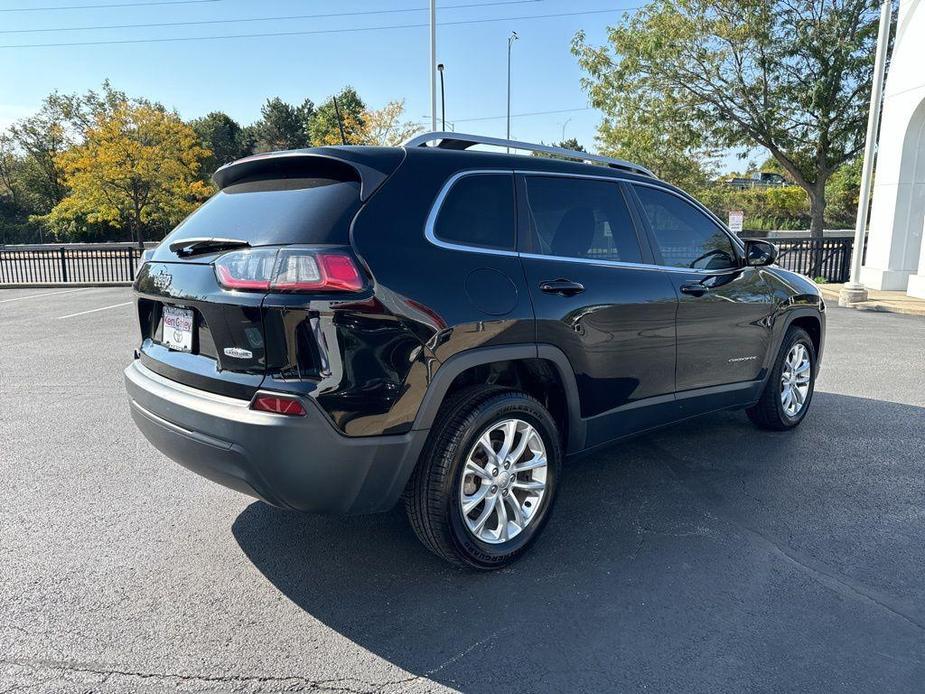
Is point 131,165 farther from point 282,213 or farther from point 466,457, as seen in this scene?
point 466,457

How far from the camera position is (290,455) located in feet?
8.52

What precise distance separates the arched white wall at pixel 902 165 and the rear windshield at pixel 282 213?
573 inches

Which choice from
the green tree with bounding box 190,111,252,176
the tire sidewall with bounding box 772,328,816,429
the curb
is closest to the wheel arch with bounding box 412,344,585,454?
the tire sidewall with bounding box 772,328,816,429

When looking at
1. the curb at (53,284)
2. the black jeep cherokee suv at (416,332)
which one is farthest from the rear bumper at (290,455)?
the curb at (53,284)

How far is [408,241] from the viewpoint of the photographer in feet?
9.21

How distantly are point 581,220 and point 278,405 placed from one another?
190cm

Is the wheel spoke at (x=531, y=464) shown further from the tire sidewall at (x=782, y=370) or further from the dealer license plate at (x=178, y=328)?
the tire sidewall at (x=782, y=370)

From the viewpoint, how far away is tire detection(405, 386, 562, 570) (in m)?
2.92

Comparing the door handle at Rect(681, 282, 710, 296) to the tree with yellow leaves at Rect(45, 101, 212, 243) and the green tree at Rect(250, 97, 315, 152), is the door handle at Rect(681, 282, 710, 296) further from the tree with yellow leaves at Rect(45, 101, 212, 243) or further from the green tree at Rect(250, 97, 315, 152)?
the green tree at Rect(250, 97, 315, 152)

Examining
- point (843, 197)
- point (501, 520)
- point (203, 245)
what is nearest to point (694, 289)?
point (501, 520)

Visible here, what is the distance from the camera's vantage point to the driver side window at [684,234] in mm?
4086

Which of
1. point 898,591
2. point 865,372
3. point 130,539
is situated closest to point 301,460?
point 130,539

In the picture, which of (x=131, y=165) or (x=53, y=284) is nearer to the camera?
(x=53, y=284)

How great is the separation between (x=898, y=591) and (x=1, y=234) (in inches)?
2009
